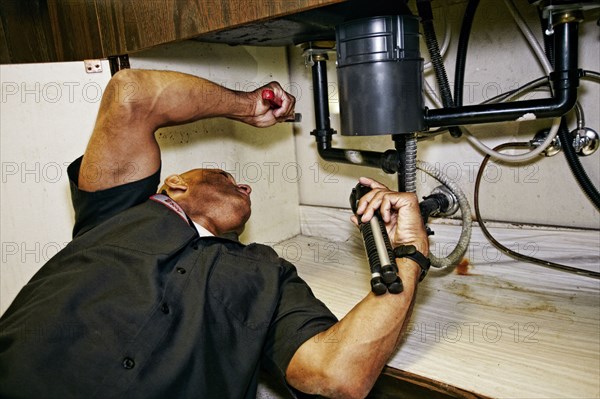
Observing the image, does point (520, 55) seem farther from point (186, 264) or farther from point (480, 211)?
point (186, 264)

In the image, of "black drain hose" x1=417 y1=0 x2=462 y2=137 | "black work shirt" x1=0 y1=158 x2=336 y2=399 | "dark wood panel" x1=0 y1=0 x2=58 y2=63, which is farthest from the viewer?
"dark wood panel" x1=0 y1=0 x2=58 y2=63

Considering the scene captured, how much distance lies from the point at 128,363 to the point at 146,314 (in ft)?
0.25

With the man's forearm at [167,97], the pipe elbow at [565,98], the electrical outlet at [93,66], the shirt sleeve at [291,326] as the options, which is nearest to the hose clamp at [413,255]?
the shirt sleeve at [291,326]

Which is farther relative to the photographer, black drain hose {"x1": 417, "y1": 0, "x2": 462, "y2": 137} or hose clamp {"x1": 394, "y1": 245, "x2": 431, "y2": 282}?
black drain hose {"x1": 417, "y1": 0, "x2": 462, "y2": 137}

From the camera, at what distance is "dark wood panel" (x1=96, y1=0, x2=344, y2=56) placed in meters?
0.70

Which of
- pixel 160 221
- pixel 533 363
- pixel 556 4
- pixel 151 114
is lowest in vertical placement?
pixel 533 363

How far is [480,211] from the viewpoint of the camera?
116cm

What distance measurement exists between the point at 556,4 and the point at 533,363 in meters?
0.58

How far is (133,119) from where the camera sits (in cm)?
86

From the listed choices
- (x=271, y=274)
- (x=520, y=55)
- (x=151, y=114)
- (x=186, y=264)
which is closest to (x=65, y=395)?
(x=186, y=264)

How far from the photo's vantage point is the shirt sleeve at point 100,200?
870mm

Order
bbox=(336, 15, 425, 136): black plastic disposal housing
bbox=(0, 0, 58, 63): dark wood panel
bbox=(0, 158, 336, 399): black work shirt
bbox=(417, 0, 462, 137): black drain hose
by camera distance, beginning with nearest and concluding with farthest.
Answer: bbox=(0, 158, 336, 399): black work shirt, bbox=(336, 15, 425, 136): black plastic disposal housing, bbox=(417, 0, 462, 137): black drain hose, bbox=(0, 0, 58, 63): dark wood panel

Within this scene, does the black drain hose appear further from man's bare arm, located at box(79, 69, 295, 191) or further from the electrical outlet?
the electrical outlet

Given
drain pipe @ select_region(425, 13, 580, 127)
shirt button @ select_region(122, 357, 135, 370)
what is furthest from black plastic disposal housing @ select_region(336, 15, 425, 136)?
shirt button @ select_region(122, 357, 135, 370)
